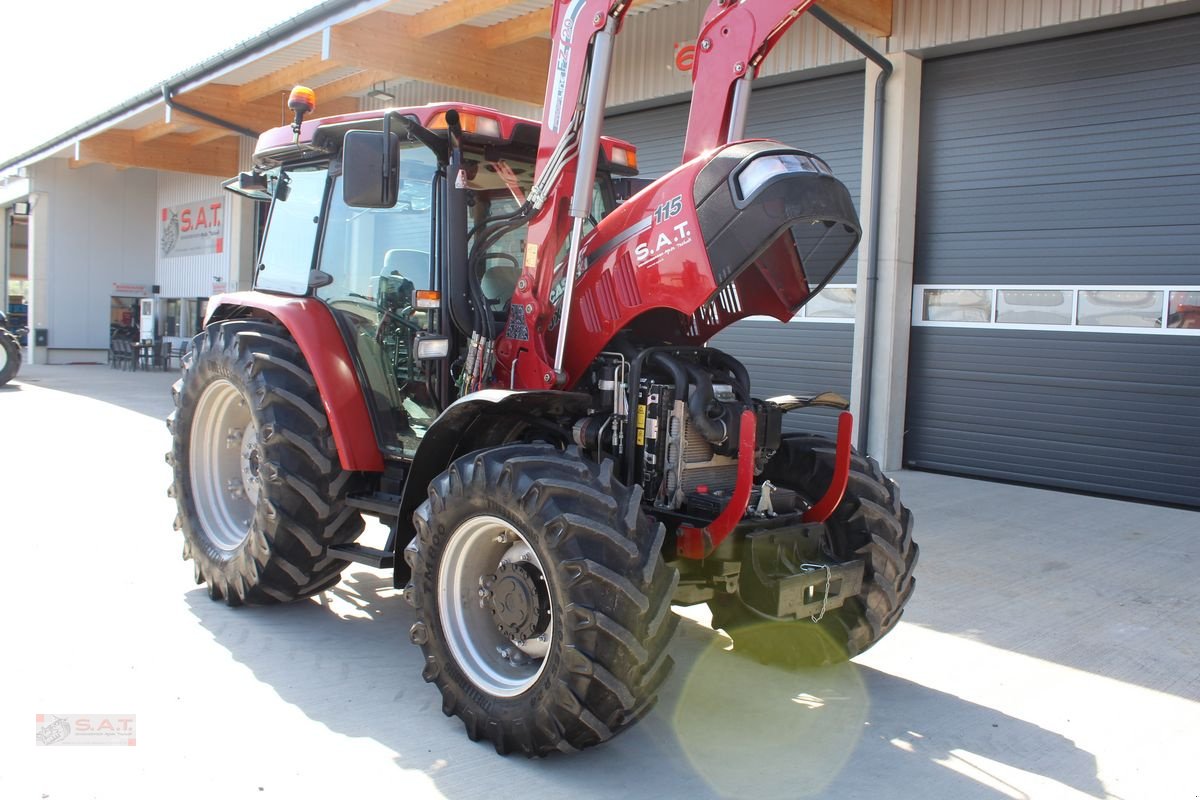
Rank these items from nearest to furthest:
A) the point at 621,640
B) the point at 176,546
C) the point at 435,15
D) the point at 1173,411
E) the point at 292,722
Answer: the point at 621,640, the point at 292,722, the point at 176,546, the point at 1173,411, the point at 435,15

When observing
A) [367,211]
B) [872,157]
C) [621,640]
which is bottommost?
[621,640]

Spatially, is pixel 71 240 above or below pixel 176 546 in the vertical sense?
above

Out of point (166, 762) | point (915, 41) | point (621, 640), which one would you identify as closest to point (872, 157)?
point (915, 41)

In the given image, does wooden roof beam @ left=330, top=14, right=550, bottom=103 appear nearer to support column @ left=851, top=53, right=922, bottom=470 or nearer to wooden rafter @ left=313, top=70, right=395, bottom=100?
wooden rafter @ left=313, top=70, right=395, bottom=100

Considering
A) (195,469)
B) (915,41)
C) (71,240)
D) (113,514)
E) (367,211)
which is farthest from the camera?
(71,240)

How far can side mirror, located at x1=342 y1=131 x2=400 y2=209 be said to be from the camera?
12.4 ft

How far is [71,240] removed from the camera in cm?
2469

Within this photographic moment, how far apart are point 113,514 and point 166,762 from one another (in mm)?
4251

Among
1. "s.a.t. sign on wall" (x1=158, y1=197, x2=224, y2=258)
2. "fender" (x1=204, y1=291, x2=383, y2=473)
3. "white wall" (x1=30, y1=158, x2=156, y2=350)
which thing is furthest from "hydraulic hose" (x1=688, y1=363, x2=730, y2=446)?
"white wall" (x1=30, y1=158, x2=156, y2=350)

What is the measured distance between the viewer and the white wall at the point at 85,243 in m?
24.3

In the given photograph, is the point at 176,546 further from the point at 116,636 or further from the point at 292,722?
the point at 292,722

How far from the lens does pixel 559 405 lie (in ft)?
12.3

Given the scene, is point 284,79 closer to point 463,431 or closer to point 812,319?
point 812,319

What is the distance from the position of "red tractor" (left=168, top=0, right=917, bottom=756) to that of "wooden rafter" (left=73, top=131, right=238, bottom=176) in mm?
16942
